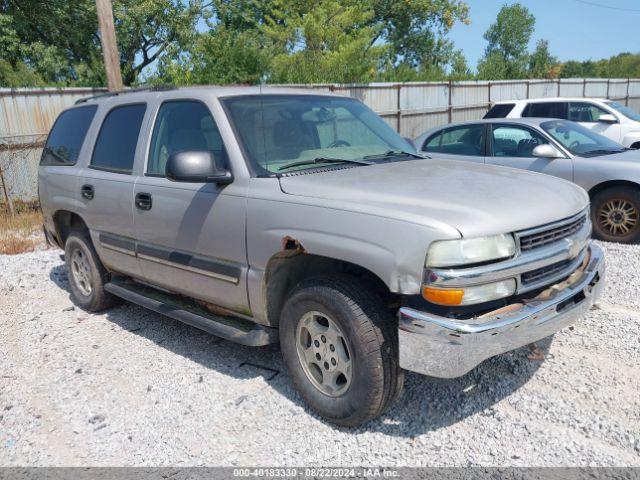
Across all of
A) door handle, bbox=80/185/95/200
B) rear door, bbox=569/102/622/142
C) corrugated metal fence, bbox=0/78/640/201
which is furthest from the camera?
rear door, bbox=569/102/622/142

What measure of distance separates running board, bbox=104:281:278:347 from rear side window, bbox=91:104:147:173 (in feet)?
3.37

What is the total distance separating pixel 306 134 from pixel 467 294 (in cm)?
179

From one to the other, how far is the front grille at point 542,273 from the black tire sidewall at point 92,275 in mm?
3882

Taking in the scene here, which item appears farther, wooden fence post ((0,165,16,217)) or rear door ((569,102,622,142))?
rear door ((569,102,622,142))

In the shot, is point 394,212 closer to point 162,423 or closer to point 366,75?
point 162,423

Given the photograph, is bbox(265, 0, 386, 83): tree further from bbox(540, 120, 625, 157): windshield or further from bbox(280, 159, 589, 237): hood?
bbox(280, 159, 589, 237): hood

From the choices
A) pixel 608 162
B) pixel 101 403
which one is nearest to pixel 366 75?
pixel 608 162

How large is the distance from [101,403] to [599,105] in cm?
1189

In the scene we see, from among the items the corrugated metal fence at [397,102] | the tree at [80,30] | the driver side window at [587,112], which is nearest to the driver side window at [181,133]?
the corrugated metal fence at [397,102]

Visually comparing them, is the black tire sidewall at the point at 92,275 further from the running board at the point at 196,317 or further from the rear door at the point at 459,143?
the rear door at the point at 459,143

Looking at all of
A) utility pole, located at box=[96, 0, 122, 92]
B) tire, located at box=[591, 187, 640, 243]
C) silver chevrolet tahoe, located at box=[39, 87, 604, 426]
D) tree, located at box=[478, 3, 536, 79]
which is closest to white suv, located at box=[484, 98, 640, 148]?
tire, located at box=[591, 187, 640, 243]

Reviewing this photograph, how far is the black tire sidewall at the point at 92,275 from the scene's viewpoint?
527 centimetres

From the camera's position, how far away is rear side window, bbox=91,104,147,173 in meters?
4.55

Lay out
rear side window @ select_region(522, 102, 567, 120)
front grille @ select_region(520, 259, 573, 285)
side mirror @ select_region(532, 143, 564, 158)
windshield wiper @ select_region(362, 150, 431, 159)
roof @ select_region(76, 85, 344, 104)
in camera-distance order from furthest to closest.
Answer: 1. rear side window @ select_region(522, 102, 567, 120)
2. side mirror @ select_region(532, 143, 564, 158)
3. windshield wiper @ select_region(362, 150, 431, 159)
4. roof @ select_region(76, 85, 344, 104)
5. front grille @ select_region(520, 259, 573, 285)
